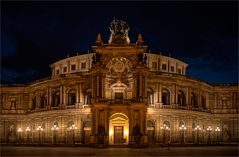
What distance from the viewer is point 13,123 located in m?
86.9

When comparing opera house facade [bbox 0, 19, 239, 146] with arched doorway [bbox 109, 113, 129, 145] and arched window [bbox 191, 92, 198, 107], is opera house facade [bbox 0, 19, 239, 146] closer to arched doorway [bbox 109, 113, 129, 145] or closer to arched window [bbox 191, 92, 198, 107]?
arched doorway [bbox 109, 113, 129, 145]

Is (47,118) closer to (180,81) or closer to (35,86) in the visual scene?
(35,86)

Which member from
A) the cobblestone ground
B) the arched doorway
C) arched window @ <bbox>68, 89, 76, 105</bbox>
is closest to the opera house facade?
the arched doorway

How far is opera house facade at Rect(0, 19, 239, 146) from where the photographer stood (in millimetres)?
61250

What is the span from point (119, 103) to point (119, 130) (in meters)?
4.98

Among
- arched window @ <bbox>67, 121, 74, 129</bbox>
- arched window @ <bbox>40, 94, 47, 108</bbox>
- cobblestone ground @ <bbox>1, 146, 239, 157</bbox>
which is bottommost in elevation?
cobblestone ground @ <bbox>1, 146, 239, 157</bbox>

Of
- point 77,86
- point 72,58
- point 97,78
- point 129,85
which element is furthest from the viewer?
point 72,58

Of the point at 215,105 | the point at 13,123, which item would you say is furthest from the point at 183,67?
the point at 13,123

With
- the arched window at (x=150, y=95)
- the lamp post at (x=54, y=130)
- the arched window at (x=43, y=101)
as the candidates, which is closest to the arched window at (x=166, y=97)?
the arched window at (x=150, y=95)

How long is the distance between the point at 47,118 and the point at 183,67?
1199 inches

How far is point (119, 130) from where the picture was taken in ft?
210

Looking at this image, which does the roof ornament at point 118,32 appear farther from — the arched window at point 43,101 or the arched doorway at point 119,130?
the arched window at point 43,101

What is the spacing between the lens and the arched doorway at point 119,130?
208 feet

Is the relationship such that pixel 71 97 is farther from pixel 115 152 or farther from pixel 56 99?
pixel 115 152
